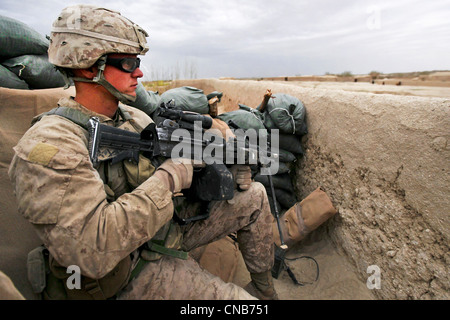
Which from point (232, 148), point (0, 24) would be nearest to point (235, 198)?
point (232, 148)

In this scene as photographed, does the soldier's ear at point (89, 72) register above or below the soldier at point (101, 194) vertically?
above

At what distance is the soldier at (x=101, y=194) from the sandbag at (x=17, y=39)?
0.96 metres

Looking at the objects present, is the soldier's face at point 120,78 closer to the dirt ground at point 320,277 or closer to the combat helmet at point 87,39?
the combat helmet at point 87,39

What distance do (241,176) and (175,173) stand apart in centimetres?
60

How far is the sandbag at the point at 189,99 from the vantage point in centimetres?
283

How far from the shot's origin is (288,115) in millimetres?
2619

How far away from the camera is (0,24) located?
6.64ft

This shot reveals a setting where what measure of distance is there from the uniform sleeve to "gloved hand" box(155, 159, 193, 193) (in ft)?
0.47

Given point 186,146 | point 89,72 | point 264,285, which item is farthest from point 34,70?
point 264,285

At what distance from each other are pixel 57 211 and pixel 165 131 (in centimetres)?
68

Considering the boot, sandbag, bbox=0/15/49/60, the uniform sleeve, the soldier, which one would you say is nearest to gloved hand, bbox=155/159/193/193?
the soldier

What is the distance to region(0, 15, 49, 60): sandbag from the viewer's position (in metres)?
2.06

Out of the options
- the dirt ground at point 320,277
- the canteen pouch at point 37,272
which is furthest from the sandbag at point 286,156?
the canteen pouch at point 37,272

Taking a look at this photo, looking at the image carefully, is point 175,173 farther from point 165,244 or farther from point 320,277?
point 320,277
